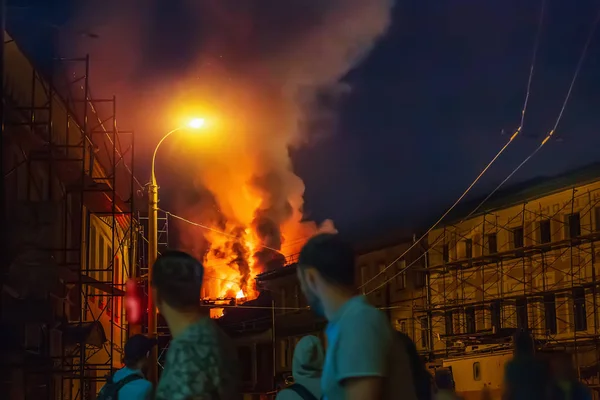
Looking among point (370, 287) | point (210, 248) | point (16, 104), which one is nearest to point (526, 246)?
point (370, 287)

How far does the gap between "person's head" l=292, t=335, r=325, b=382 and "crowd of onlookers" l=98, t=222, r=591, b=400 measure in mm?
1908

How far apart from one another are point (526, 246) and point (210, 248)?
2423 centimetres

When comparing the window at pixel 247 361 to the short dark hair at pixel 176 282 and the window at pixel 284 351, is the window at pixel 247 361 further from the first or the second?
the short dark hair at pixel 176 282

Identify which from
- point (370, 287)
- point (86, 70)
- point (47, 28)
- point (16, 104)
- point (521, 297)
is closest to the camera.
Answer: point (16, 104)

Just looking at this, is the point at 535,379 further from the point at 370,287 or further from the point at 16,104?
the point at 370,287

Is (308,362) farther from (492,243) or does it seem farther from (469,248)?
(469,248)

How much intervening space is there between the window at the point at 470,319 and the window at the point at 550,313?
15.2 feet

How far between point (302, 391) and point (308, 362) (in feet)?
0.76

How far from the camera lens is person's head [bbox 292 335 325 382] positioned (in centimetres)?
606

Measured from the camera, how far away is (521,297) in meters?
41.4

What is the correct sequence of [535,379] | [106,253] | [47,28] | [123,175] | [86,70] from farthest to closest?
[106,253] < [123,175] < [86,70] < [47,28] < [535,379]

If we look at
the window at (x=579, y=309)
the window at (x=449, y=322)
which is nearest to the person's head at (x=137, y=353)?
the window at (x=579, y=309)

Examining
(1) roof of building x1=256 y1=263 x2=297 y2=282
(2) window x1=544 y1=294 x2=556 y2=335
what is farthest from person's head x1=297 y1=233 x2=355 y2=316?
(1) roof of building x1=256 y1=263 x2=297 y2=282

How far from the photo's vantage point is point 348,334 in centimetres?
328
